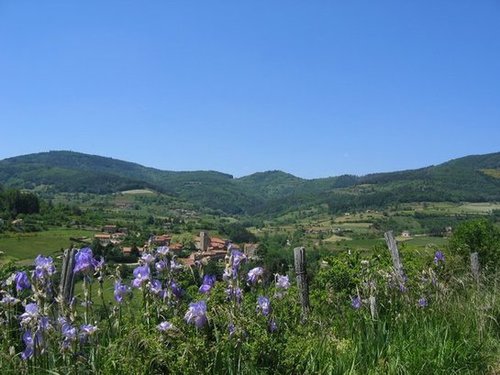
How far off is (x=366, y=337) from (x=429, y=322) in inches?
32.2

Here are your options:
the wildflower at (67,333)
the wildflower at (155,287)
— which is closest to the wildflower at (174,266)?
the wildflower at (155,287)

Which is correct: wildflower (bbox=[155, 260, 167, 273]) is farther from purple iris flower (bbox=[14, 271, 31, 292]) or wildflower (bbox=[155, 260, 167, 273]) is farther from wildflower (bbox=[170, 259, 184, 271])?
purple iris flower (bbox=[14, 271, 31, 292])

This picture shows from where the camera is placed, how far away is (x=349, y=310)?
4883 millimetres

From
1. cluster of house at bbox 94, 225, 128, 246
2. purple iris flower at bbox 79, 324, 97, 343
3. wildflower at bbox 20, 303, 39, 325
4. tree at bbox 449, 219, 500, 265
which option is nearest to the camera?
wildflower at bbox 20, 303, 39, 325

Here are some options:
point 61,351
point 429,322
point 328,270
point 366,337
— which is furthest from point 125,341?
point 328,270

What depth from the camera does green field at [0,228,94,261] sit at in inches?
2031

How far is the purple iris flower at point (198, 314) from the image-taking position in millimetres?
3082

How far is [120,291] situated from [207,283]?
0.69 meters

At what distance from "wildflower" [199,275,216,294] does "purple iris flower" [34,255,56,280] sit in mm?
1070

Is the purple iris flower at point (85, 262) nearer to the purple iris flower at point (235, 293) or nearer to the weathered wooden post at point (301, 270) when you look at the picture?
the purple iris flower at point (235, 293)

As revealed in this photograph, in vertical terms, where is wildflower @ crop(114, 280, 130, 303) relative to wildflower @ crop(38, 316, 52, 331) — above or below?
above

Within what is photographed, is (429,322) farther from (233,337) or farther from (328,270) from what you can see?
(328,270)

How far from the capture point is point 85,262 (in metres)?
3.23

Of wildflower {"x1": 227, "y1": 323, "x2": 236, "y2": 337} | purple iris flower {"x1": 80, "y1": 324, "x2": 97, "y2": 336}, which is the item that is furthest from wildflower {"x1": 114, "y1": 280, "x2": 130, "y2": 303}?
wildflower {"x1": 227, "y1": 323, "x2": 236, "y2": 337}
